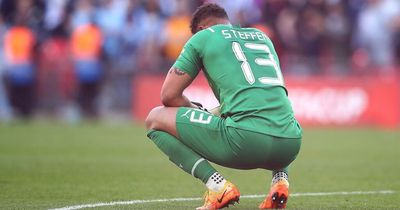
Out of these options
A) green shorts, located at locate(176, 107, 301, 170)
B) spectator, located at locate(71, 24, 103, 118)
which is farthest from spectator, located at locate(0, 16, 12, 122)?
green shorts, located at locate(176, 107, 301, 170)

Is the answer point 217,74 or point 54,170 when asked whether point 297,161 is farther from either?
point 217,74

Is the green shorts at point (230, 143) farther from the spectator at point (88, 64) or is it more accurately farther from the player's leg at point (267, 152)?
the spectator at point (88, 64)

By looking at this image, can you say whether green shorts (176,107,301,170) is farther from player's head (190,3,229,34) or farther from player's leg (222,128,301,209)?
player's head (190,3,229,34)

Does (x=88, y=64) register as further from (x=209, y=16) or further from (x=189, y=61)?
(x=189, y=61)

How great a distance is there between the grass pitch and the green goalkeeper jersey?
895 mm

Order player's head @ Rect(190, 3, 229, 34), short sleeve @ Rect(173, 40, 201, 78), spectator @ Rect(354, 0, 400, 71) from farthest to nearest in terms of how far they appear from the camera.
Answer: spectator @ Rect(354, 0, 400, 71)
player's head @ Rect(190, 3, 229, 34)
short sleeve @ Rect(173, 40, 201, 78)

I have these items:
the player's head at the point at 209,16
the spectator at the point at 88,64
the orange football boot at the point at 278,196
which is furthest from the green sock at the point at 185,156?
the spectator at the point at 88,64

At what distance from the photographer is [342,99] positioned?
19531 millimetres

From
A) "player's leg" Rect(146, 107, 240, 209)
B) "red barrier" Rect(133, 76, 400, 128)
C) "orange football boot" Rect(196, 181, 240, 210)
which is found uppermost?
"player's leg" Rect(146, 107, 240, 209)

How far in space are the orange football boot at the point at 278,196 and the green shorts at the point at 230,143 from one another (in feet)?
0.46

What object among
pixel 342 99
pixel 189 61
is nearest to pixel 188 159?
pixel 189 61

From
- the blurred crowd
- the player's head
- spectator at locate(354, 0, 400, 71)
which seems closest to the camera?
the player's head

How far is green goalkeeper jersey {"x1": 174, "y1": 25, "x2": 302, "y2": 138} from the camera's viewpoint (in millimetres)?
6855

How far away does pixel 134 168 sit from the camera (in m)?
11.1
